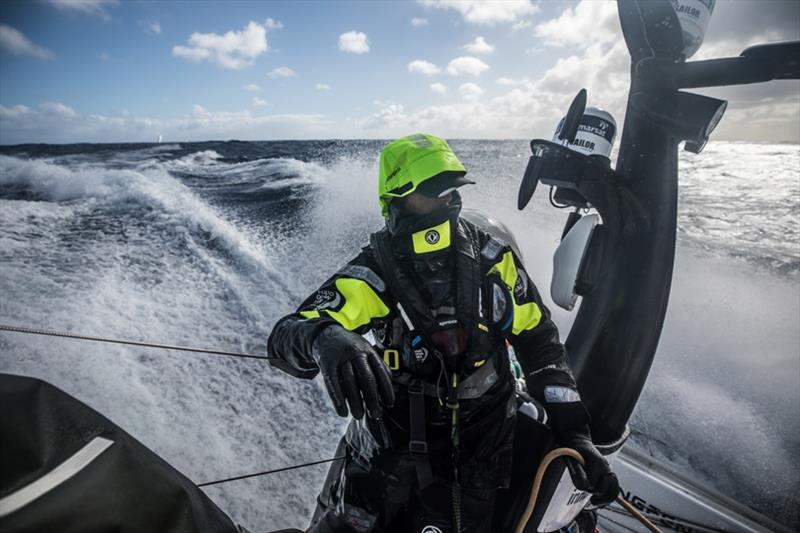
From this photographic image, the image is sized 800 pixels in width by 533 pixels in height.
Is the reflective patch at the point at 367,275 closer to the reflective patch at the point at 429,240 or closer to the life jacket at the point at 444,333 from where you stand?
the life jacket at the point at 444,333

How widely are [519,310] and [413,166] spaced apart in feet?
3.02

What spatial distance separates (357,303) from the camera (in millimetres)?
2033

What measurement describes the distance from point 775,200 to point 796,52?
1047 centimetres

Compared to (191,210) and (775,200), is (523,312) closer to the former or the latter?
(191,210)

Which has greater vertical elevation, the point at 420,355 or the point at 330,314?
the point at 330,314

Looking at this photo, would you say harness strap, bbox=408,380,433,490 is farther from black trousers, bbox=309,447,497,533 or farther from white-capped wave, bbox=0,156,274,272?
white-capped wave, bbox=0,156,274,272

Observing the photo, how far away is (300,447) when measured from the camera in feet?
11.9

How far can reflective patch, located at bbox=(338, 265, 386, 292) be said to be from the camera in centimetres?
204

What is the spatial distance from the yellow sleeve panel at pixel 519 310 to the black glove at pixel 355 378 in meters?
0.90

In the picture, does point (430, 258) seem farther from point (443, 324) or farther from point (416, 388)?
point (416, 388)

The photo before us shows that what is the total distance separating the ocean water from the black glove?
85.4 inches

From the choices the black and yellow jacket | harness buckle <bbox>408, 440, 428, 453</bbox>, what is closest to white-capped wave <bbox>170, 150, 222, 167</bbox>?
the black and yellow jacket

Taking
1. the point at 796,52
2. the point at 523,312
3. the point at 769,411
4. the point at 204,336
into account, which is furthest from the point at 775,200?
the point at 204,336

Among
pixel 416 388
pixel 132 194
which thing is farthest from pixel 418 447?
pixel 132 194
